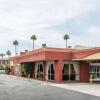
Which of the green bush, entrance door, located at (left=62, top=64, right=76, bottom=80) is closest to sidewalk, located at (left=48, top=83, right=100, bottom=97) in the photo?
entrance door, located at (left=62, top=64, right=76, bottom=80)

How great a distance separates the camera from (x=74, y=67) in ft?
150

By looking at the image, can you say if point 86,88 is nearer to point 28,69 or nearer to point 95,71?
A: point 95,71

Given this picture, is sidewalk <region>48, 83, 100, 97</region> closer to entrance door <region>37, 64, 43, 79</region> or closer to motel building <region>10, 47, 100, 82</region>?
motel building <region>10, 47, 100, 82</region>

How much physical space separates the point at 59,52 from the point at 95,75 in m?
7.01

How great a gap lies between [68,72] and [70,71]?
0.30 m

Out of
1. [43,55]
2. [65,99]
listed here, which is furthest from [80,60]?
[65,99]

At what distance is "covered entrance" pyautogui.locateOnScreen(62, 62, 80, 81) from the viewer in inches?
1796

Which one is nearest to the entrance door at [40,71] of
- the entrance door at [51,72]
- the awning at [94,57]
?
the entrance door at [51,72]

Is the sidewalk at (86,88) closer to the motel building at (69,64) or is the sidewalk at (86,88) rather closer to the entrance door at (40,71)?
the motel building at (69,64)

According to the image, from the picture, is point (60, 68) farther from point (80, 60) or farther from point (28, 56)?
point (28, 56)

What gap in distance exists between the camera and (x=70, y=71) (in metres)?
45.8

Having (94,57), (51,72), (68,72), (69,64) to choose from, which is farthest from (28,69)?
(94,57)

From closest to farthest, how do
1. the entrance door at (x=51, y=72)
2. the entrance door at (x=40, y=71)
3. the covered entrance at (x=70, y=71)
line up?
the covered entrance at (x=70, y=71) → the entrance door at (x=51, y=72) → the entrance door at (x=40, y=71)

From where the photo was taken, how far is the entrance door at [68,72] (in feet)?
150
